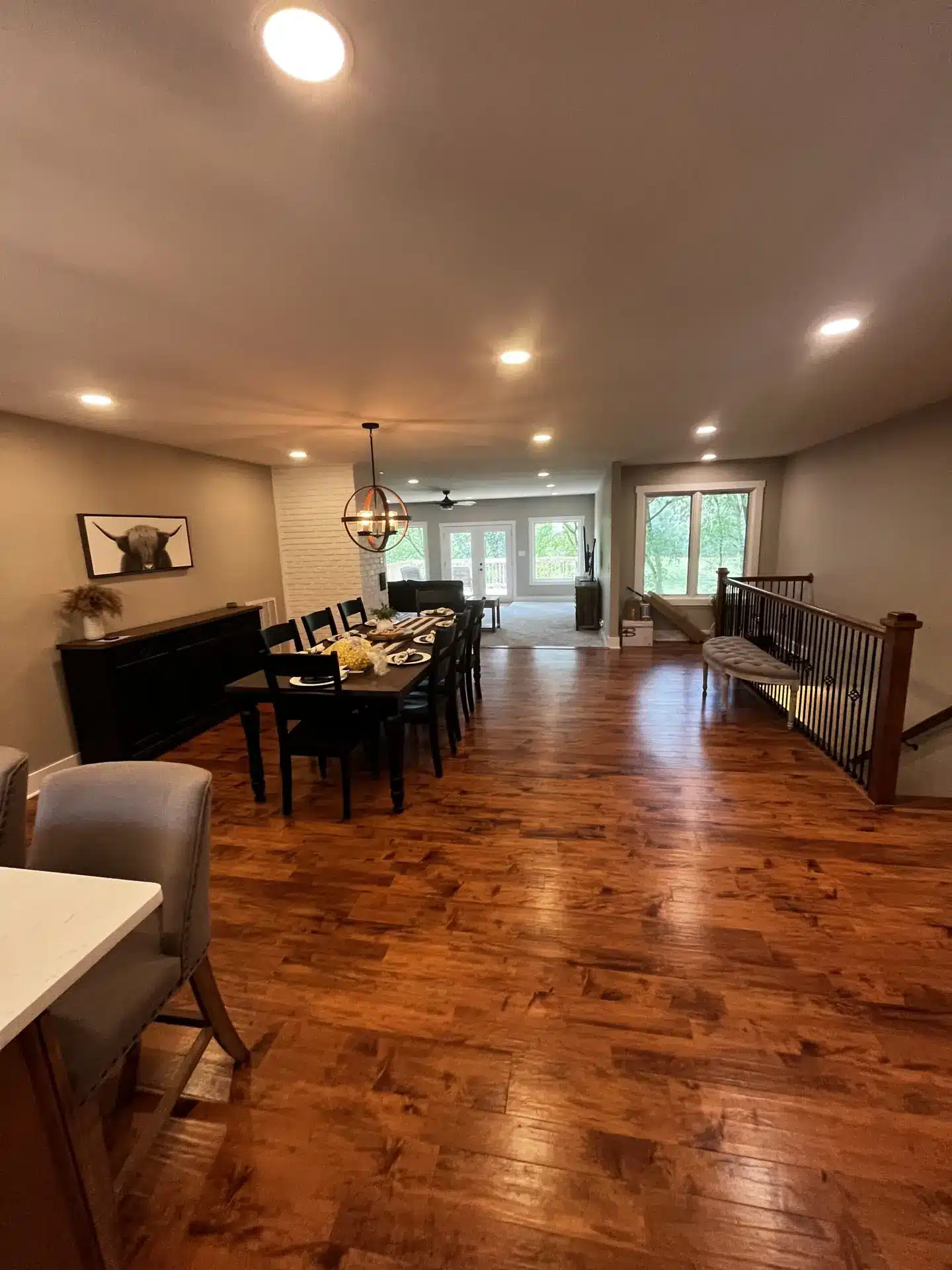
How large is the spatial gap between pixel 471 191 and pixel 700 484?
6283 millimetres

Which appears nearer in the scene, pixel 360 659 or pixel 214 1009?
pixel 214 1009

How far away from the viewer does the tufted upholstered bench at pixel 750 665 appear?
3.74 m

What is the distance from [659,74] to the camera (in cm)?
97

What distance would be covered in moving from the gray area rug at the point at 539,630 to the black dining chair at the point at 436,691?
3.72 metres

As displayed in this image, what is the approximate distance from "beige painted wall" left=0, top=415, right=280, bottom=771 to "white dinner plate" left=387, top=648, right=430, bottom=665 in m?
2.27

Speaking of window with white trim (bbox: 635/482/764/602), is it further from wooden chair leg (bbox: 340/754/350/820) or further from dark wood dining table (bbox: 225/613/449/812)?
wooden chair leg (bbox: 340/754/350/820)

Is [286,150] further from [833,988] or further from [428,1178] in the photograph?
[833,988]

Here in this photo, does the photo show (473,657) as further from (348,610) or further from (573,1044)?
(573,1044)

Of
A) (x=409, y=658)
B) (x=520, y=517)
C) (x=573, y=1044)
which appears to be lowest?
(x=573, y=1044)

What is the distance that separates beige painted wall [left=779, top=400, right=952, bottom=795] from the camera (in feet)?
12.4

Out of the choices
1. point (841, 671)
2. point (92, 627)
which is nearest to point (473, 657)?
point (92, 627)

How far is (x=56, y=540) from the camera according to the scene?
3445 mm

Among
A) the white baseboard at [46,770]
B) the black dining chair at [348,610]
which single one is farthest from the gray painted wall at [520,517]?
the white baseboard at [46,770]

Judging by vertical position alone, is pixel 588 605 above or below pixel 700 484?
below
